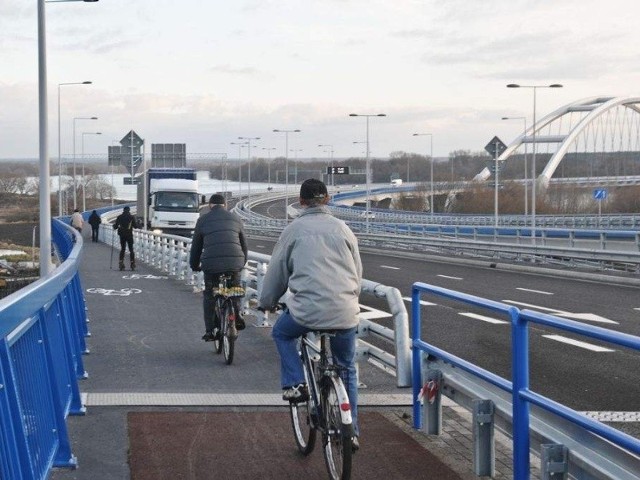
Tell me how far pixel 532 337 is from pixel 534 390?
0.29 meters

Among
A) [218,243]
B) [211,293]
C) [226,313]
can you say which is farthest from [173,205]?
[226,313]

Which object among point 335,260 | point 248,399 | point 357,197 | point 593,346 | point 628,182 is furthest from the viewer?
point 357,197

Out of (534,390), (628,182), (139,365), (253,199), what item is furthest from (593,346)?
(253,199)

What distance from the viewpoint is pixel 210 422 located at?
28.4 feet

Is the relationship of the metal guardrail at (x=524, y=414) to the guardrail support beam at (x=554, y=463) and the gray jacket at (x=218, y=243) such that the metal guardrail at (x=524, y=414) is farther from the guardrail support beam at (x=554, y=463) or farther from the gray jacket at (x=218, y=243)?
the gray jacket at (x=218, y=243)

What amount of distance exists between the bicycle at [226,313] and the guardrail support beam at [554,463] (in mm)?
6501

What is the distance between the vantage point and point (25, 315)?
233 inches

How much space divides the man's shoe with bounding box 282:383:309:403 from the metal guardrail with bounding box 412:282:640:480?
1003 mm

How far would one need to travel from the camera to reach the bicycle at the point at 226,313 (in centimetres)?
1191

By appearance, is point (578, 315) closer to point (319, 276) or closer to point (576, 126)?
point (319, 276)

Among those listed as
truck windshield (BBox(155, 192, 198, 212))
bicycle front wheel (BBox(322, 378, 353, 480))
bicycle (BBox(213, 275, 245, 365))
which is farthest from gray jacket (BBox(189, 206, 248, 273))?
truck windshield (BBox(155, 192, 198, 212))

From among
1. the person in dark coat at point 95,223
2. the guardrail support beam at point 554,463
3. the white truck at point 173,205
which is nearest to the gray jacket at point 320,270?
the guardrail support beam at point 554,463

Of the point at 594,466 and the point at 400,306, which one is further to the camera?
the point at 400,306

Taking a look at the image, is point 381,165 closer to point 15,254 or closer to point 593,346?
point 15,254
